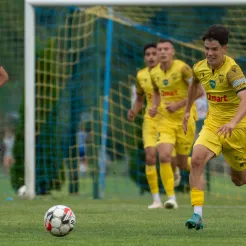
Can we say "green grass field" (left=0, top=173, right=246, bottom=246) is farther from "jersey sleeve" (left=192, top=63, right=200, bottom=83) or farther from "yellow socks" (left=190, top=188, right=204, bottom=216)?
"jersey sleeve" (left=192, top=63, right=200, bottom=83)

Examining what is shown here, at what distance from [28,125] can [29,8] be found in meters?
1.93

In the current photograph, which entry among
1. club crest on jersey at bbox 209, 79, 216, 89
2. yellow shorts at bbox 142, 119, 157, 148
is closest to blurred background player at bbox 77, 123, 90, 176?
yellow shorts at bbox 142, 119, 157, 148

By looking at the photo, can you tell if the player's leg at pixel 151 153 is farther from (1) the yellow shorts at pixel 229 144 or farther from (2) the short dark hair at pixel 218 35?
(2) the short dark hair at pixel 218 35

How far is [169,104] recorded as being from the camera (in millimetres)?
12445

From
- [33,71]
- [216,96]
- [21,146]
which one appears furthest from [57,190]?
[216,96]

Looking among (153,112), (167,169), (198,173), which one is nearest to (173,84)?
(153,112)

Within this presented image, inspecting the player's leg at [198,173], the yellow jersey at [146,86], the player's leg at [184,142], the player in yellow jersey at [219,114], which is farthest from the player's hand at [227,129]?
the yellow jersey at [146,86]

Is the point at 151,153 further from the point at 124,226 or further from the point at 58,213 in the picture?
the point at 58,213

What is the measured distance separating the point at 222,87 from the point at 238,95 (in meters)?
0.27

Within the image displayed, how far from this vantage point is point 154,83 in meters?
12.7

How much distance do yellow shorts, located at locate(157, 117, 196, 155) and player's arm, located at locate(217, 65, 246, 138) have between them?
3.82m

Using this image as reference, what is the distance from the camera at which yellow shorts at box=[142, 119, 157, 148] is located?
42.3ft

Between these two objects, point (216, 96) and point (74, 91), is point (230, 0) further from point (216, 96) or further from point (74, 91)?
point (216, 96)

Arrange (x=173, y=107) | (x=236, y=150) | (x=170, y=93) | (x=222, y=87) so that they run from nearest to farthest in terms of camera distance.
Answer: (x=222, y=87), (x=236, y=150), (x=173, y=107), (x=170, y=93)
